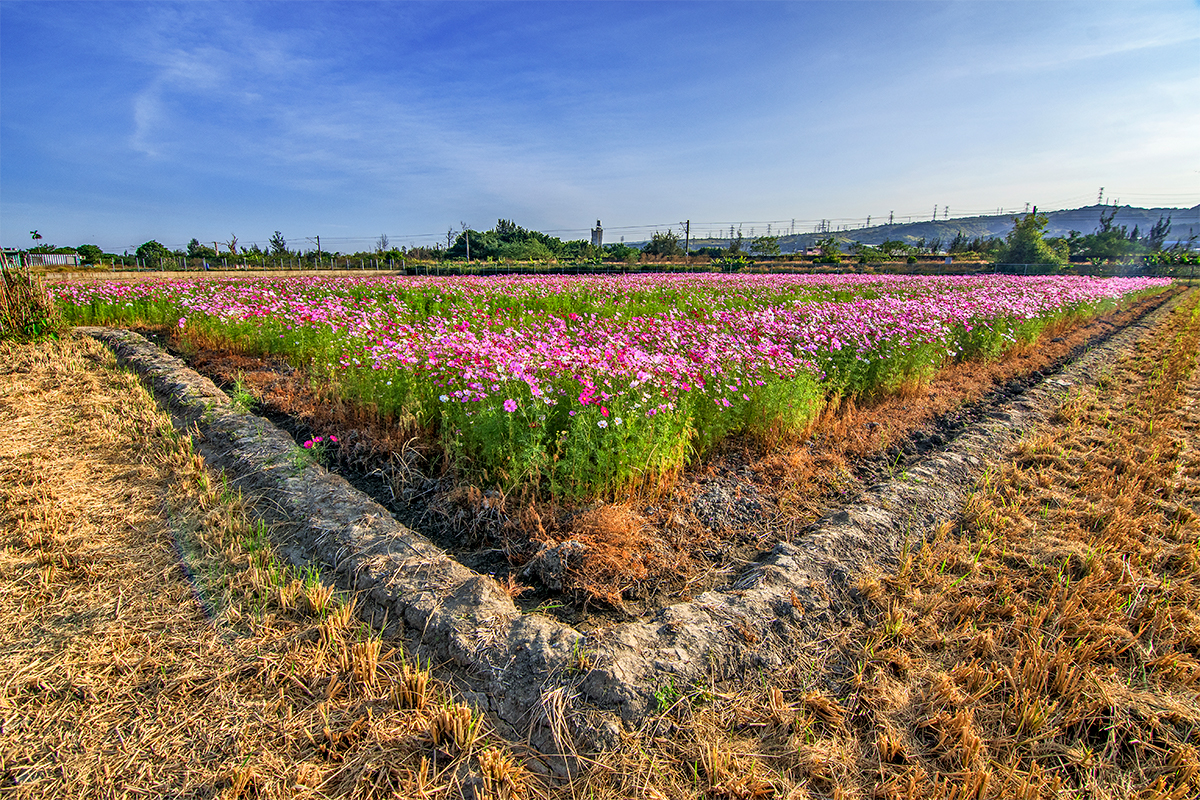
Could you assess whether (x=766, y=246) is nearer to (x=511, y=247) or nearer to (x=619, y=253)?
(x=619, y=253)

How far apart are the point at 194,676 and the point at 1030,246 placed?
5088 cm

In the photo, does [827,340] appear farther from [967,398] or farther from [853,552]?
[853,552]

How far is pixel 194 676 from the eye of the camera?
73.1 inches

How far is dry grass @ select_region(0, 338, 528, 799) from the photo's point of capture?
5.07 ft

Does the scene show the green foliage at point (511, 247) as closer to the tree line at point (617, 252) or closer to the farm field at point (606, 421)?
the tree line at point (617, 252)

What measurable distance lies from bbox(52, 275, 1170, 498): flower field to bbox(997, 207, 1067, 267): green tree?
1533 inches

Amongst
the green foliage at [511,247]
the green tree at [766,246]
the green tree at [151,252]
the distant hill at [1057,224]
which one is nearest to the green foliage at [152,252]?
the green tree at [151,252]

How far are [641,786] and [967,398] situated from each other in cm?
634

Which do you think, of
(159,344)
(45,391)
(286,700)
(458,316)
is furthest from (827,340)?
(159,344)

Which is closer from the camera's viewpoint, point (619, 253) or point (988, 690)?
point (988, 690)

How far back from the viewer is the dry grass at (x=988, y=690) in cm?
161

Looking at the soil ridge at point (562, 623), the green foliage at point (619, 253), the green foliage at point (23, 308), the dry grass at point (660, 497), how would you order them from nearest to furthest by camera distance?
A: 1. the soil ridge at point (562, 623)
2. the dry grass at point (660, 497)
3. the green foliage at point (23, 308)
4. the green foliage at point (619, 253)

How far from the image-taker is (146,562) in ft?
8.32

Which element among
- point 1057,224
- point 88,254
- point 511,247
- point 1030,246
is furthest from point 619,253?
point 1057,224
